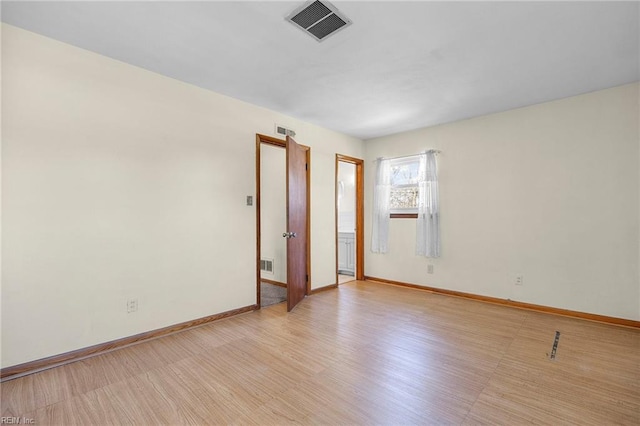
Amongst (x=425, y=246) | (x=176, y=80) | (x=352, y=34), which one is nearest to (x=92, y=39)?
(x=176, y=80)

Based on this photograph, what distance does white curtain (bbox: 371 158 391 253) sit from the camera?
4.93 m

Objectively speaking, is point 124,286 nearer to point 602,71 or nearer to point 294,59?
point 294,59

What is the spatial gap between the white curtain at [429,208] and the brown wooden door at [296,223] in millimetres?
1798

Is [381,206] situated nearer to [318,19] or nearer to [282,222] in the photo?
[282,222]

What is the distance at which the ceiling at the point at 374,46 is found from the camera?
1.93 metres

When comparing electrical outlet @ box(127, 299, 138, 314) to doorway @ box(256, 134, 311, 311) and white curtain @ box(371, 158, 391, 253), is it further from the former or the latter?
white curtain @ box(371, 158, 391, 253)

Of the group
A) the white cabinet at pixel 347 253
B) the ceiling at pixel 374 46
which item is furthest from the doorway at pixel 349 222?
the ceiling at pixel 374 46

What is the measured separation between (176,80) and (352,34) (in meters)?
1.84

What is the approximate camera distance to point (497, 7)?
189 cm

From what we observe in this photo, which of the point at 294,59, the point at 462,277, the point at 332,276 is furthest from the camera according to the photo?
the point at 332,276

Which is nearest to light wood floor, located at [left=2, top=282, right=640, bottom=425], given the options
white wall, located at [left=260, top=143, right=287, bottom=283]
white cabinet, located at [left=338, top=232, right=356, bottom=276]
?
white wall, located at [left=260, top=143, right=287, bottom=283]

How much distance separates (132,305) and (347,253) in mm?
3985

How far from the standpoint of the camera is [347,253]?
5.93 meters

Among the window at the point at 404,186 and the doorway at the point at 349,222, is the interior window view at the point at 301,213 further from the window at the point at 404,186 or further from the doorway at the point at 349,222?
the doorway at the point at 349,222
